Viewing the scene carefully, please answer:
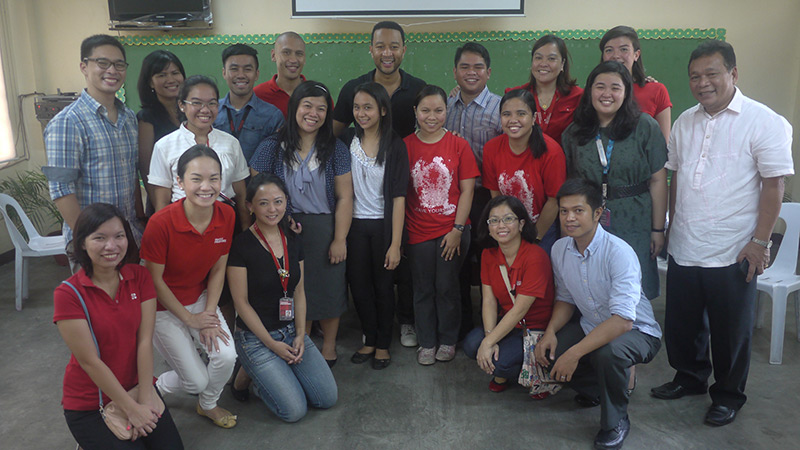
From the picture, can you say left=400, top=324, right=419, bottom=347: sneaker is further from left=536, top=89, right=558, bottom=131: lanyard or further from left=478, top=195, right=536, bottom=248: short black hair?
left=536, top=89, right=558, bottom=131: lanyard

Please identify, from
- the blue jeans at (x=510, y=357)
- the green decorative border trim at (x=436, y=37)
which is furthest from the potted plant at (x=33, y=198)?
the blue jeans at (x=510, y=357)

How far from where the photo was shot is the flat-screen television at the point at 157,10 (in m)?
4.77

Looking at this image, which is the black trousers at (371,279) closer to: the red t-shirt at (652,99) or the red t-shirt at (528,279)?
the red t-shirt at (528,279)

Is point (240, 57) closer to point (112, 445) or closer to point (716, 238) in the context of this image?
point (112, 445)

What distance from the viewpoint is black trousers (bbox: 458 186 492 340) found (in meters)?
3.27

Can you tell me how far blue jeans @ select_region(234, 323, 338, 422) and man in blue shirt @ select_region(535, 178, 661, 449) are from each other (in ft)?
3.18

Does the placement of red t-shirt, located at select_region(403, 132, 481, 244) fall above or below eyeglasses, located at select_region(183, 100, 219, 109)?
below

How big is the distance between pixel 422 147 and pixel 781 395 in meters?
2.04

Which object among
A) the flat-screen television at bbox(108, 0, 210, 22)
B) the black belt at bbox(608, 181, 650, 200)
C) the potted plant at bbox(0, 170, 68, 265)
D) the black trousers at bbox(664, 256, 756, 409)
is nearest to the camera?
the black trousers at bbox(664, 256, 756, 409)

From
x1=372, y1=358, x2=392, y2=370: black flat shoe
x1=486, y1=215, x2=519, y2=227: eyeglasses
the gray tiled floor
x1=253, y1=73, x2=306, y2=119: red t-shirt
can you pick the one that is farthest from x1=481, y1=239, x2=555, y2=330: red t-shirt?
x1=253, y1=73, x2=306, y2=119: red t-shirt

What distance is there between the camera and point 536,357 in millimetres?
2598

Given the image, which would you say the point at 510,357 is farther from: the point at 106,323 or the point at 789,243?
the point at 789,243

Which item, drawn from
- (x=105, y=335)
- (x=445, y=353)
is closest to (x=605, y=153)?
(x=445, y=353)

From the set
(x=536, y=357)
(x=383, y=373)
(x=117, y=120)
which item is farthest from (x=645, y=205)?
(x=117, y=120)
